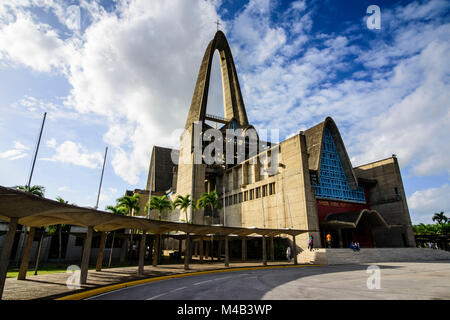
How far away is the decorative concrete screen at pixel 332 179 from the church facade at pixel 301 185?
184 mm

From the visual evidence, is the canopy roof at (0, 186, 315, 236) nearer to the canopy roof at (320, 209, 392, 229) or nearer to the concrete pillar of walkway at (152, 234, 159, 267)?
the concrete pillar of walkway at (152, 234, 159, 267)

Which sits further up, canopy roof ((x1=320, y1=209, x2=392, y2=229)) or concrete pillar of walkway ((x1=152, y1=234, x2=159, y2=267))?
canopy roof ((x1=320, y1=209, x2=392, y2=229))

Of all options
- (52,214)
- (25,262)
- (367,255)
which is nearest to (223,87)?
(367,255)

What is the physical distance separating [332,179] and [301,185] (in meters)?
11.1

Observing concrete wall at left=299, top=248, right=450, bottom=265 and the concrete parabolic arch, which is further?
the concrete parabolic arch

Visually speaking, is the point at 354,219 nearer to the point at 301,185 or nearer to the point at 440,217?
the point at 301,185

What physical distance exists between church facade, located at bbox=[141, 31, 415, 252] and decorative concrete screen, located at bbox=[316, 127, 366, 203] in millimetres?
184

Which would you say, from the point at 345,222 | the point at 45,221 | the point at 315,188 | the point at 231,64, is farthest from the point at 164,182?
the point at 45,221

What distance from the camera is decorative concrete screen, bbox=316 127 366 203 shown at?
143 ft

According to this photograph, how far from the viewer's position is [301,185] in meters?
37.3

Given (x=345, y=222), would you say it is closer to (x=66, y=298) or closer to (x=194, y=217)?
(x=194, y=217)

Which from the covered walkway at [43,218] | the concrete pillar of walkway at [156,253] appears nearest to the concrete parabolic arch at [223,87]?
the concrete pillar of walkway at [156,253]

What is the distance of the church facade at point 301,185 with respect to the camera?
38531 millimetres

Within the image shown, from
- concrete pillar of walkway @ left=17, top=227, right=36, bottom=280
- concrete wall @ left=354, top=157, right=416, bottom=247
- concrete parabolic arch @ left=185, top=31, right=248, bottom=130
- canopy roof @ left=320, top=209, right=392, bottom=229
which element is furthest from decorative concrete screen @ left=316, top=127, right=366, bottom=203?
concrete pillar of walkway @ left=17, top=227, right=36, bottom=280
